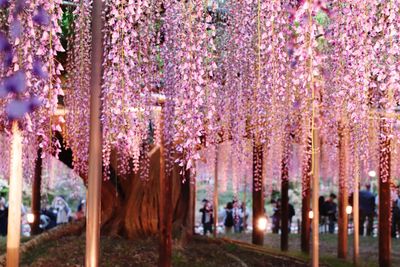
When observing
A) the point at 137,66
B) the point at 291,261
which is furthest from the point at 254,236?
the point at 137,66

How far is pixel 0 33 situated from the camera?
4727mm

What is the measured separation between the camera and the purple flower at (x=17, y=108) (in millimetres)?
4132

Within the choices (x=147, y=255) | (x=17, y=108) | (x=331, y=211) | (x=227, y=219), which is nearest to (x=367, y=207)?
(x=331, y=211)

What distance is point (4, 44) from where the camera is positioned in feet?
14.9

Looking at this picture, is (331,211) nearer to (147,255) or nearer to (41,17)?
(147,255)

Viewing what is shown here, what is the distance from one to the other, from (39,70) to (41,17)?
32 centimetres

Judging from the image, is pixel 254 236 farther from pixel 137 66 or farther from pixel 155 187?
pixel 137 66

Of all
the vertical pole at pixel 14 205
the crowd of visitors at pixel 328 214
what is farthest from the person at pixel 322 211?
the vertical pole at pixel 14 205

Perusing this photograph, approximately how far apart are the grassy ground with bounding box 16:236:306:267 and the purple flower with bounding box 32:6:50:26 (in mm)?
5977

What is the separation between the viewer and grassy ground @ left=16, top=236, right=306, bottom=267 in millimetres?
9641

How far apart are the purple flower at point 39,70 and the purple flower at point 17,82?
0.11 m

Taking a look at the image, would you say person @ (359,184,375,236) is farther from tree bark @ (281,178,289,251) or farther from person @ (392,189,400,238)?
tree bark @ (281,178,289,251)

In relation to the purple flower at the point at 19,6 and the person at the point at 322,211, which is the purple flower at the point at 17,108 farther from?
the person at the point at 322,211

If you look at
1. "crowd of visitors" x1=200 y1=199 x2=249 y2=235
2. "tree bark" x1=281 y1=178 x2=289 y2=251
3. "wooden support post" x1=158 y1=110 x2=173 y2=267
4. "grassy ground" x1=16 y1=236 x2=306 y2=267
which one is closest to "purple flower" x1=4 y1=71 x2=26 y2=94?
"wooden support post" x1=158 y1=110 x2=173 y2=267
